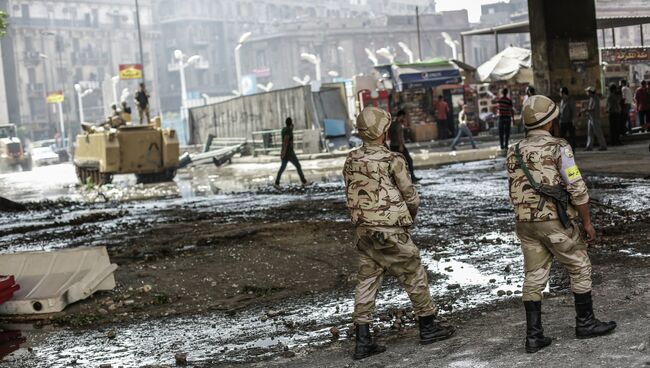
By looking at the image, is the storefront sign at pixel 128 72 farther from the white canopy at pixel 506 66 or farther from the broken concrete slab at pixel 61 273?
the broken concrete slab at pixel 61 273

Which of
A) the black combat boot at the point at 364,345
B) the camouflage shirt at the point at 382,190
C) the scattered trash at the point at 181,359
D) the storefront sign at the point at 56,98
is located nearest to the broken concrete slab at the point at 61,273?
the scattered trash at the point at 181,359

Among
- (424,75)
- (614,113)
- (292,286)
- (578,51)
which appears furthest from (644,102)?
(292,286)

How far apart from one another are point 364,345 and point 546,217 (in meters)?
1.44

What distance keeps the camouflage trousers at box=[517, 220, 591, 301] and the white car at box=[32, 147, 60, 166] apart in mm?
59883

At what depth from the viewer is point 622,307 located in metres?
6.57

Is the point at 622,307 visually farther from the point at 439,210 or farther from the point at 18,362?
the point at 439,210

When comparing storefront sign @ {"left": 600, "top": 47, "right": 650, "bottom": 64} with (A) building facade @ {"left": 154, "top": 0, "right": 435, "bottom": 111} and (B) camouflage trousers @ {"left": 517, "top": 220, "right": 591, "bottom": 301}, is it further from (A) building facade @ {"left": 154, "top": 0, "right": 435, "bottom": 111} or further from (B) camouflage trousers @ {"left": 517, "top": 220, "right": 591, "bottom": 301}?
(A) building facade @ {"left": 154, "top": 0, "right": 435, "bottom": 111}

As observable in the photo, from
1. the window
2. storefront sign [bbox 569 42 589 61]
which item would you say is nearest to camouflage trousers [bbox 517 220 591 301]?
storefront sign [bbox 569 42 589 61]

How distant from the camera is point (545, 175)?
220 inches

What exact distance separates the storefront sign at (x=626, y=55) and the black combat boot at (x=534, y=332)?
3585 centimetres

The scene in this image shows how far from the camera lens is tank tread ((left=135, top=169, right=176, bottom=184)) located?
30172 mm

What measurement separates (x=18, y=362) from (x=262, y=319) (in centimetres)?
197

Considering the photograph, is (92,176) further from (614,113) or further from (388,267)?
(388,267)

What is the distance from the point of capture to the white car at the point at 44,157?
6209 cm
